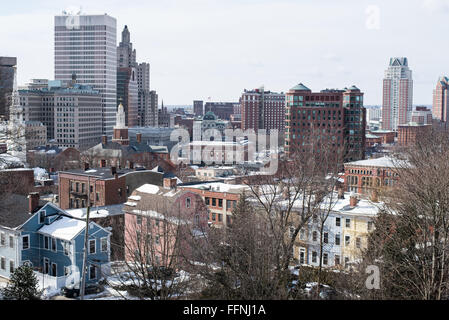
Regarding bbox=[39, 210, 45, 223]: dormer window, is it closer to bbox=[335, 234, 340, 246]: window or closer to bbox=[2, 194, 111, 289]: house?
bbox=[2, 194, 111, 289]: house

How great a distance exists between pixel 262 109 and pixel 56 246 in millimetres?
128222

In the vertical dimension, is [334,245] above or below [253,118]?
below

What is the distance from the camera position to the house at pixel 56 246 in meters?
27.7

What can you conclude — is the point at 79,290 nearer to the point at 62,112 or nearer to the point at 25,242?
the point at 25,242

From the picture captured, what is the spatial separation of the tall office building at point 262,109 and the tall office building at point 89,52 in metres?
39.8

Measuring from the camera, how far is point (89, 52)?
158m

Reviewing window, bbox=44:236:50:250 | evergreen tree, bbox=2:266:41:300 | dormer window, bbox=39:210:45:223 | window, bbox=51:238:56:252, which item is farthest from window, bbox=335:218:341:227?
evergreen tree, bbox=2:266:41:300

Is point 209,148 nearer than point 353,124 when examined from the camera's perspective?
Yes

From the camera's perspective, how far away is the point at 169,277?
57.5 ft

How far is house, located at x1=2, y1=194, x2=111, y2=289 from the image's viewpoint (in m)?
27.7

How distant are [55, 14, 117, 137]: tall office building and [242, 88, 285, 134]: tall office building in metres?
39.8

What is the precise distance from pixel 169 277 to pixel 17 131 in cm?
710
